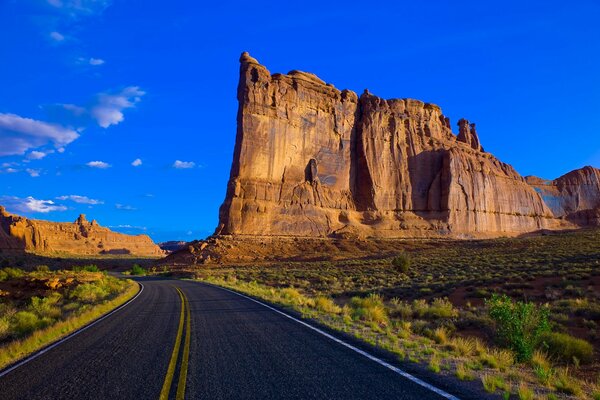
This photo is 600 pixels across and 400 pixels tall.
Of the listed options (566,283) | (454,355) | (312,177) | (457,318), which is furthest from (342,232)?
(454,355)

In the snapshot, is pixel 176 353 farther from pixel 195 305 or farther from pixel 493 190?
pixel 493 190

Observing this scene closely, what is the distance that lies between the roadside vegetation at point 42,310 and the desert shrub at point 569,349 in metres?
11.9

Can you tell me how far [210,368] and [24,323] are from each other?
31.1 feet

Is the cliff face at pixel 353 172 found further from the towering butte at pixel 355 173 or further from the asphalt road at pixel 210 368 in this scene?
the asphalt road at pixel 210 368

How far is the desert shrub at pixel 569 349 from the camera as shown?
30.3 ft

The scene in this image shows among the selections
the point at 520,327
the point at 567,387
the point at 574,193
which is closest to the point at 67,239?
the point at 520,327

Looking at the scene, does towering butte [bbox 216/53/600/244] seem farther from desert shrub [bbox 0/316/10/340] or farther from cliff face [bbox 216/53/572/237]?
desert shrub [bbox 0/316/10/340]

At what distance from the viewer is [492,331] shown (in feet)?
38.0

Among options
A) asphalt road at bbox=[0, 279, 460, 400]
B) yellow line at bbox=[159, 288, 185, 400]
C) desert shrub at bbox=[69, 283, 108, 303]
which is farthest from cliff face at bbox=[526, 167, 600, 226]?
yellow line at bbox=[159, 288, 185, 400]

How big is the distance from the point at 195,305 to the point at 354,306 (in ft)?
21.8

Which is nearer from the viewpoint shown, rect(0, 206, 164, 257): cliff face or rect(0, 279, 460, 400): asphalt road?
rect(0, 279, 460, 400): asphalt road

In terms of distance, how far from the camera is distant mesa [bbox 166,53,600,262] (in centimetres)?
7131

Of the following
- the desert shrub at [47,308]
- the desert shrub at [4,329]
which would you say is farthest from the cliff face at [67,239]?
the desert shrub at [4,329]

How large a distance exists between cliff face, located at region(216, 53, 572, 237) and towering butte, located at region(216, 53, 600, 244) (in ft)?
0.71
